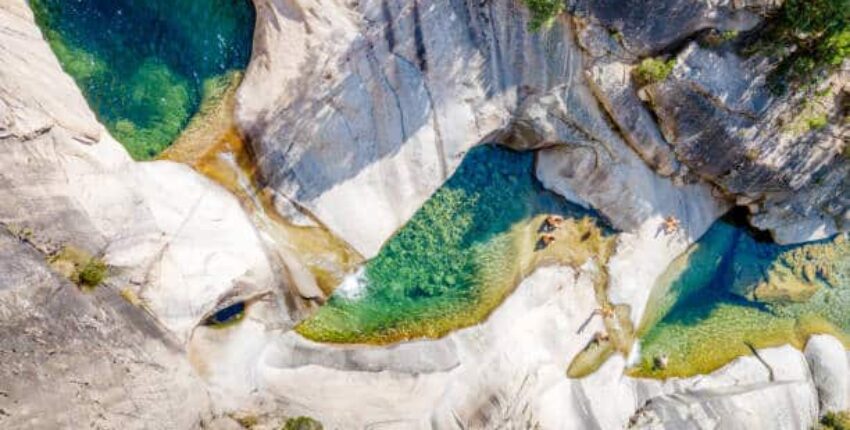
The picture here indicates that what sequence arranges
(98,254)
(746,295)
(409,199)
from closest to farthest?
1. (98,254)
2. (409,199)
3. (746,295)

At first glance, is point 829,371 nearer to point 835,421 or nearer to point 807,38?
point 835,421

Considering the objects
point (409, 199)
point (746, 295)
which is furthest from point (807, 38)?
point (409, 199)

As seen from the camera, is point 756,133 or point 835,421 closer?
point 756,133

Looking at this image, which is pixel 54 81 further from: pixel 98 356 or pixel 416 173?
pixel 416 173

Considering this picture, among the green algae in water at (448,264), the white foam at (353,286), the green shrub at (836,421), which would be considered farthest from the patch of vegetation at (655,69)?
the green shrub at (836,421)

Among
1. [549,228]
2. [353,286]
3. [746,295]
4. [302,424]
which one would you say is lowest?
[302,424]

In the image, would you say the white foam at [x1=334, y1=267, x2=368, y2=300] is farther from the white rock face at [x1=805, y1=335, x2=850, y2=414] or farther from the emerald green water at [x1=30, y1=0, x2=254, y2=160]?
the white rock face at [x1=805, y1=335, x2=850, y2=414]

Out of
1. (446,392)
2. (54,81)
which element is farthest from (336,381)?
(54,81)

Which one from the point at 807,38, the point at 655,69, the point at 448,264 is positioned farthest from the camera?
the point at 448,264
